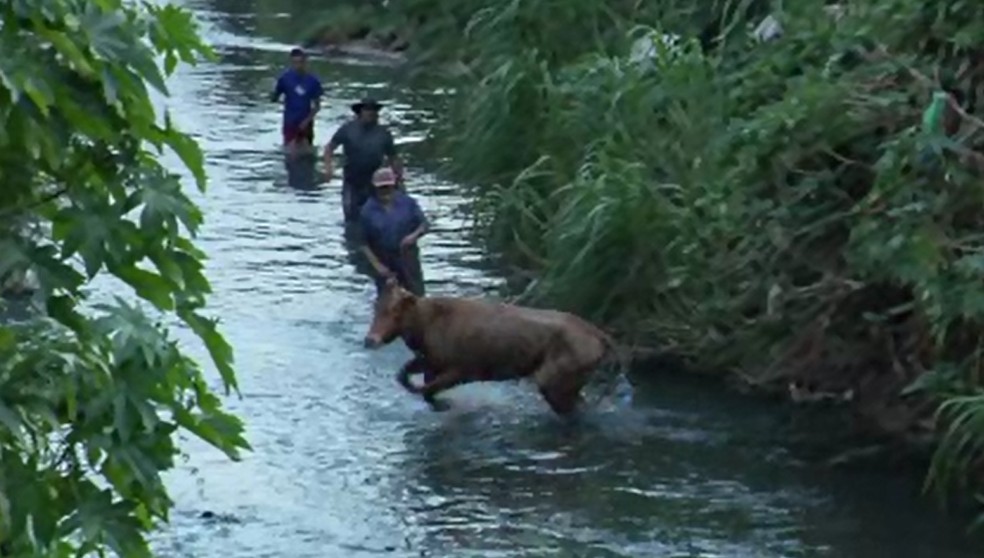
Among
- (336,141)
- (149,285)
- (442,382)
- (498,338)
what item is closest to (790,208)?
(498,338)

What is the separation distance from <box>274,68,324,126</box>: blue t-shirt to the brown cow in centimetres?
1025

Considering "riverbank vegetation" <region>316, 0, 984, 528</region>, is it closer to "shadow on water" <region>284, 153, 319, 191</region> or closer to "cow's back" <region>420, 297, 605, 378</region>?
"cow's back" <region>420, 297, 605, 378</region>

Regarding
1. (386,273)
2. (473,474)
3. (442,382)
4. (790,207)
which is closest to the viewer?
(473,474)

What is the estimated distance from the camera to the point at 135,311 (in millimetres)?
4504

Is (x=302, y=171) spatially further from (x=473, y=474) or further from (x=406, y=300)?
(x=473, y=474)

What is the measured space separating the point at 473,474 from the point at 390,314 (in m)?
1.41

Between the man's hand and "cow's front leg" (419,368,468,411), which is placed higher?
the man's hand

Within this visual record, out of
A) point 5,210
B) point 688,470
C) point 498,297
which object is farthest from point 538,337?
point 5,210

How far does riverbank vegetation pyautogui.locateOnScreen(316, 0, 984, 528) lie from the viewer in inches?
522

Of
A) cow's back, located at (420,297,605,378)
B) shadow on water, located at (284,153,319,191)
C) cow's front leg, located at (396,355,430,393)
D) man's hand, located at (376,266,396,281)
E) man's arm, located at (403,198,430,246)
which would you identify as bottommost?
shadow on water, located at (284,153,319,191)

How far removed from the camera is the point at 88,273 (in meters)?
4.43

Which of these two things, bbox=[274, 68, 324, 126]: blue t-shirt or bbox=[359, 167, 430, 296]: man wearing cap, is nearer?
bbox=[359, 167, 430, 296]: man wearing cap

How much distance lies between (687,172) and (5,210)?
12.3 metres

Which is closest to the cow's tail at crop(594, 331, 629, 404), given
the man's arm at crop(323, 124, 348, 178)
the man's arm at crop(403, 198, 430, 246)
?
the man's arm at crop(403, 198, 430, 246)
